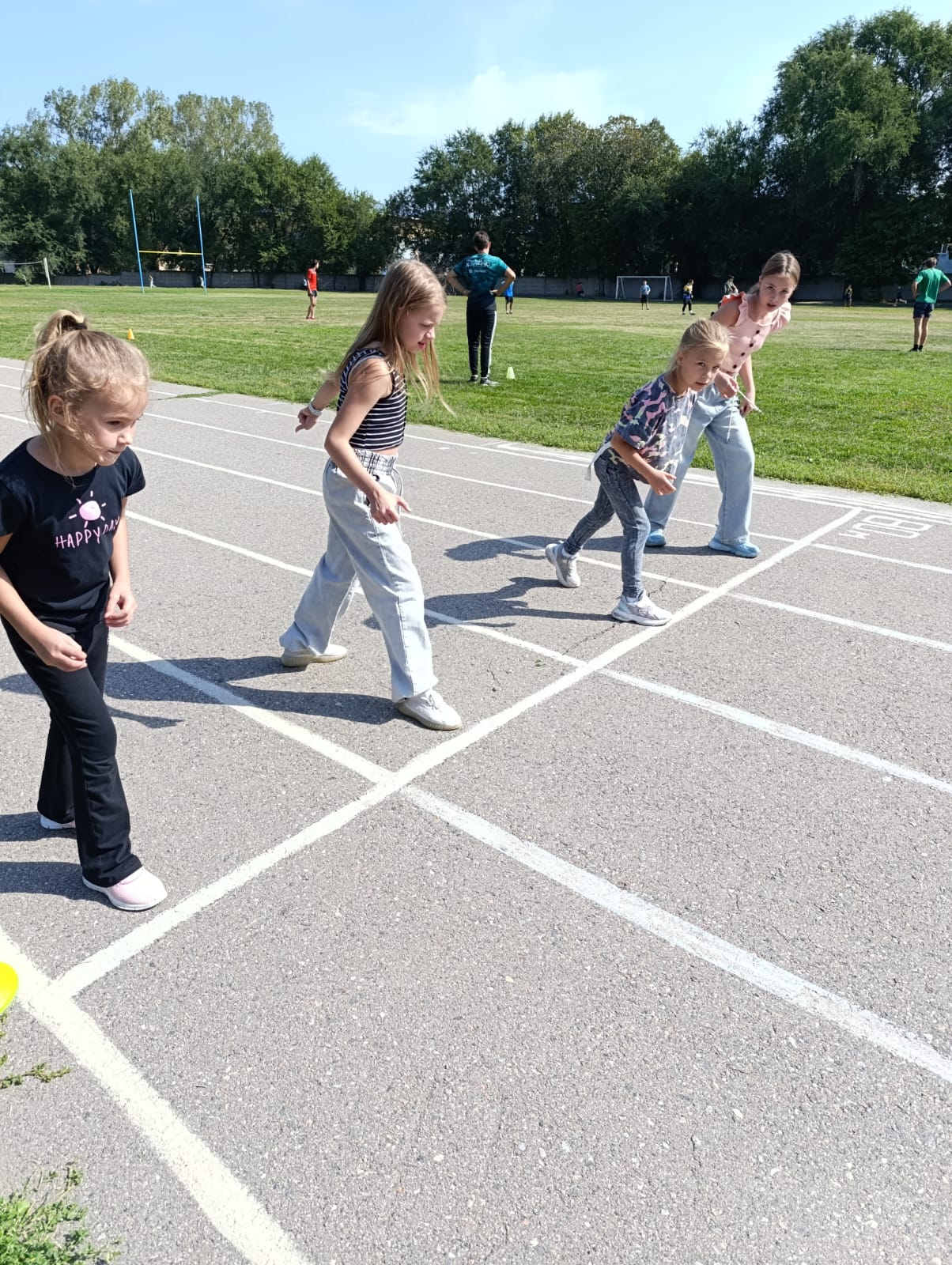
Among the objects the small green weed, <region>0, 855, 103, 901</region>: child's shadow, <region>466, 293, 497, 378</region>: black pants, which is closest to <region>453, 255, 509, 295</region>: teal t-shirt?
<region>466, 293, 497, 378</region>: black pants

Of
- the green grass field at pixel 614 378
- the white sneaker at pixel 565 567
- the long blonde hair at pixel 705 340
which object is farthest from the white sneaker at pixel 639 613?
the green grass field at pixel 614 378

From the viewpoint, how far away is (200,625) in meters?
5.31

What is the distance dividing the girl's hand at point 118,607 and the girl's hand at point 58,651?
0.28 metres

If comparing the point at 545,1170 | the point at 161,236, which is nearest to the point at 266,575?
the point at 545,1170

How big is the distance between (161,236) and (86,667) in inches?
3911

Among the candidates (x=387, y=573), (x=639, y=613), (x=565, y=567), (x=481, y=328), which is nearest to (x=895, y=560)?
(x=639, y=613)

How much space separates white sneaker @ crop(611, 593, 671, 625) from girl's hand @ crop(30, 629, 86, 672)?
3545 millimetres

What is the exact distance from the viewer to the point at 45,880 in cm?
306

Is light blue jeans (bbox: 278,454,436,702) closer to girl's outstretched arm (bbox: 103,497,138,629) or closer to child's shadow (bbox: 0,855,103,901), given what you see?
girl's outstretched arm (bbox: 103,497,138,629)

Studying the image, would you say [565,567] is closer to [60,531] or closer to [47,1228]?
[60,531]

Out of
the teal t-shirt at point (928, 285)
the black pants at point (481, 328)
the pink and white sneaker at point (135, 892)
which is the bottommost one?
the pink and white sneaker at point (135, 892)

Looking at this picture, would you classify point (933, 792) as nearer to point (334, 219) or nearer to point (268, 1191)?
point (268, 1191)

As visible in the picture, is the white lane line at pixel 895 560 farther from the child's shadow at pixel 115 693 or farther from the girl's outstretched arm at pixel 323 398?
the child's shadow at pixel 115 693

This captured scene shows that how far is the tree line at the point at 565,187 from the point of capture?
6066cm
